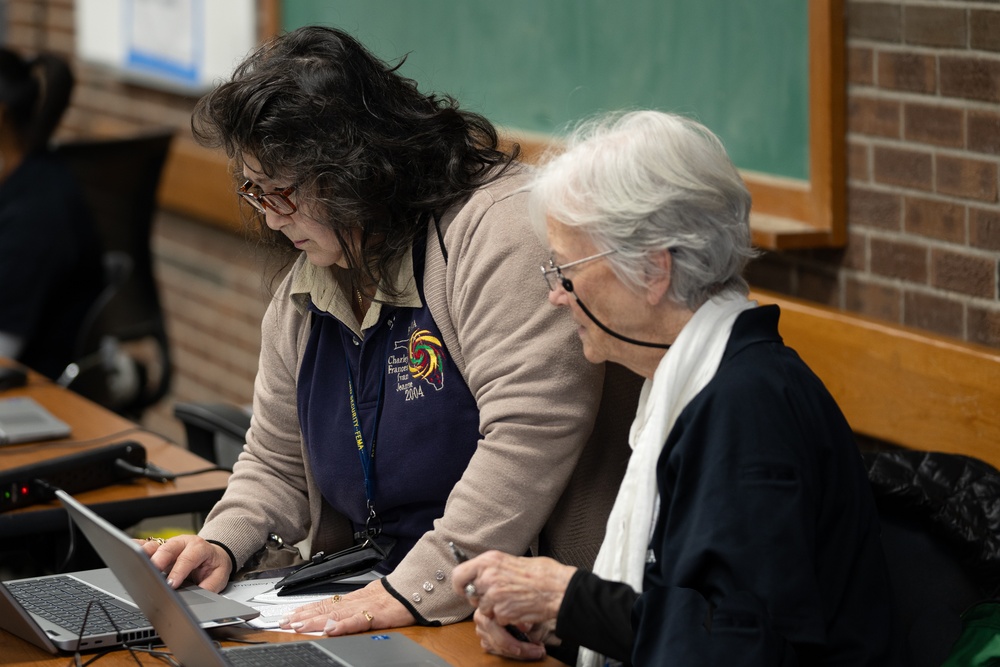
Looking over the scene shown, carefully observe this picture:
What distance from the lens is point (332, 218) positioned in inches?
79.7

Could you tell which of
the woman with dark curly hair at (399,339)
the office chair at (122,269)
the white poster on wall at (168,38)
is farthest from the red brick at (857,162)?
the white poster on wall at (168,38)

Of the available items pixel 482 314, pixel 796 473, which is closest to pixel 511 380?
pixel 482 314

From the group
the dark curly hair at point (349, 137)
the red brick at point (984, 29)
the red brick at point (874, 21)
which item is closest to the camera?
the dark curly hair at point (349, 137)

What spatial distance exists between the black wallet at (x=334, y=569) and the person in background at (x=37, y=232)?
2.13 m

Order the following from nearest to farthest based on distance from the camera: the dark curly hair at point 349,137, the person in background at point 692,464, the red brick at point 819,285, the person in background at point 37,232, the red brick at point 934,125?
the person in background at point 692,464
the dark curly hair at point 349,137
the red brick at point 934,125
the red brick at point 819,285
the person in background at point 37,232

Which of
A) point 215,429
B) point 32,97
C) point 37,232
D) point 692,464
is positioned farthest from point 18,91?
point 692,464

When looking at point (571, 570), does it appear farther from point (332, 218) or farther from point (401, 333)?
point (332, 218)

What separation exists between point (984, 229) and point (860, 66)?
447 mm

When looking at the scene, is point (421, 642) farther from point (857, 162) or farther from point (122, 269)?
point (122, 269)

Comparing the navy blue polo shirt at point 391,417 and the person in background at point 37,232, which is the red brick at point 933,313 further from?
the person in background at point 37,232

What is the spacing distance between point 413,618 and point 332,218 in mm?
616

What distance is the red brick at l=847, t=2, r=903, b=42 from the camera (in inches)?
99.3

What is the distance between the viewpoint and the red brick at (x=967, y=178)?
236 centimetres

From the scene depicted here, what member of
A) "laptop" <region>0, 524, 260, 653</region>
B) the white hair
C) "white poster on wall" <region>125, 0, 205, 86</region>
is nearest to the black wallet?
"laptop" <region>0, 524, 260, 653</region>
